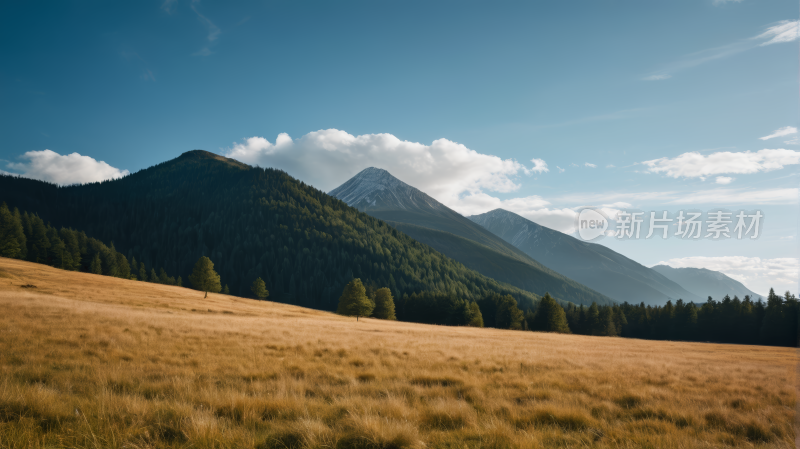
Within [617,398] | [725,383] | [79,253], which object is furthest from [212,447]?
[79,253]

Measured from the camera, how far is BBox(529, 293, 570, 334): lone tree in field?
8088cm

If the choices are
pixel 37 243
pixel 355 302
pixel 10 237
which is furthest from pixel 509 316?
pixel 37 243

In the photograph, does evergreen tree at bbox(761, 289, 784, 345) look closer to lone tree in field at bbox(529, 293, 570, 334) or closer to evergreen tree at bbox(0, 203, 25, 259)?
lone tree in field at bbox(529, 293, 570, 334)

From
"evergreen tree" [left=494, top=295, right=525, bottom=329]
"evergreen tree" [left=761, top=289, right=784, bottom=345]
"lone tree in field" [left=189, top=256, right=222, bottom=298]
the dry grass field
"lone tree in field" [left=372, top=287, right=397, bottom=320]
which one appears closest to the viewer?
the dry grass field

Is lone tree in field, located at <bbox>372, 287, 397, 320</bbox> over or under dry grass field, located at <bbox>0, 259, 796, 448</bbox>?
under

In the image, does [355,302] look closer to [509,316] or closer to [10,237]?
[509,316]

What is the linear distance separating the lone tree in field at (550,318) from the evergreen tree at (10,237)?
433 ft

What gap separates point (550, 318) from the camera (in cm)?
8144

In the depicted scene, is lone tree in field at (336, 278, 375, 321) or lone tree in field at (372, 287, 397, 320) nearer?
lone tree in field at (336, 278, 375, 321)

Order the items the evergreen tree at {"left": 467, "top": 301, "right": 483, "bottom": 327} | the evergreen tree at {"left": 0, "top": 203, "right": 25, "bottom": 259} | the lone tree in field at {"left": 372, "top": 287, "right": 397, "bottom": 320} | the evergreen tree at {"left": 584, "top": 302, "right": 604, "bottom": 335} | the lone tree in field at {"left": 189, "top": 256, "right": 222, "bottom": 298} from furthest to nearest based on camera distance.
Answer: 1. the evergreen tree at {"left": 584, "top": 302, "right": 604, "bottom": 335}
2. the evergreen tree at {"left": 467, "top": 301, "right": 483, "bottom": 327}
3. the evergreen tree at {"left": 0, "top": 203, "right": 25, "bottom": 259}
4. the lone tree in field at {"left": 372, "top": 287, "right": 397, "bottom": 320}
5. the lone tree in field at {"left": 189, "top": 256, "right": 222, "bottom": 298}

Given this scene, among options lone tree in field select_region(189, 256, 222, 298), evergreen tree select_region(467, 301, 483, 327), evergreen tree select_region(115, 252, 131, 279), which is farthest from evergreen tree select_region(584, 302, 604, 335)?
evergreen tree select_region(115, 252, 131, 279)

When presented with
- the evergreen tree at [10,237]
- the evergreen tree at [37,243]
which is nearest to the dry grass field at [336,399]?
the evergreen tree at [10,237]

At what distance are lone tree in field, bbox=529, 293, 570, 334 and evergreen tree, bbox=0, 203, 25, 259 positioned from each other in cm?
13193

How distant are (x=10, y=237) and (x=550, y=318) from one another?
136028 mm
